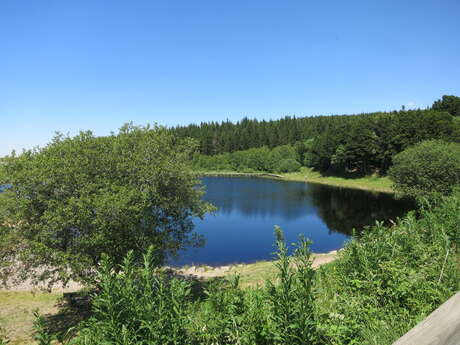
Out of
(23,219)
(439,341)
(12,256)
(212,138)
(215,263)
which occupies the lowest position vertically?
(215,263)

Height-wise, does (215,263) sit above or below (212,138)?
below

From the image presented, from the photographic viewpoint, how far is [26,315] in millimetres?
15039

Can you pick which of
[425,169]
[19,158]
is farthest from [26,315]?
[425,169]

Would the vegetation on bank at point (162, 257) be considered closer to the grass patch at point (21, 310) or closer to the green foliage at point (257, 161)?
the grass patch at point (21, 310)

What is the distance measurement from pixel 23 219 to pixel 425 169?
133ft

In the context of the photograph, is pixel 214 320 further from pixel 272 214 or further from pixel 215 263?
pixel 272 214

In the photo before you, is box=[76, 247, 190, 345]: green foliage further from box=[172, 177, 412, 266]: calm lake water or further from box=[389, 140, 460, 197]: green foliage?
box=[389, 140, 460, 197]: green foliage

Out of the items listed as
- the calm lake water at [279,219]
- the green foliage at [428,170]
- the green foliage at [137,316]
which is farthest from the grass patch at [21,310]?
the green foliage at [428,170]

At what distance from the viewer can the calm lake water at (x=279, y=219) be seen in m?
29.0

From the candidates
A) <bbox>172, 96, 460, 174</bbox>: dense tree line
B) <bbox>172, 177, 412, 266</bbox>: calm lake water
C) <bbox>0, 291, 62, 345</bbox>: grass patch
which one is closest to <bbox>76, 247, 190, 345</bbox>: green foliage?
<bbox>0, 291, 62, 345</bbox>: grass patch

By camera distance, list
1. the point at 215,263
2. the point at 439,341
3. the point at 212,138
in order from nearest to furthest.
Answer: the point at 439,341
the point at 215,263
the point at 212,138

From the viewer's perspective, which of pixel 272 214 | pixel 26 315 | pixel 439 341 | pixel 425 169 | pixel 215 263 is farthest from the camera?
pixel 272 214

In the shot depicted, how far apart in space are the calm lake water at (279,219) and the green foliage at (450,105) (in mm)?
56601

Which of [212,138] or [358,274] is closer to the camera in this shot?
[358,274]
